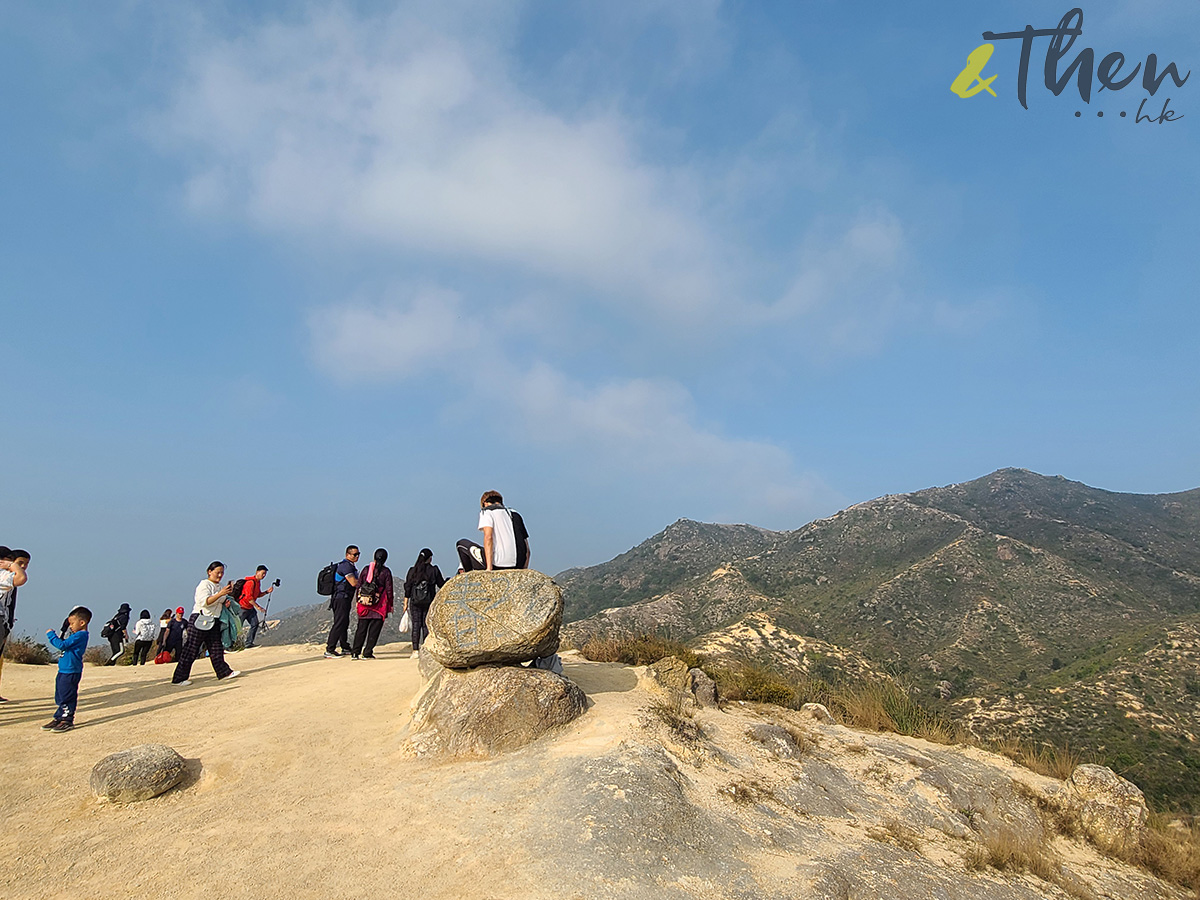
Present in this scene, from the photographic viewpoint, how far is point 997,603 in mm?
45125

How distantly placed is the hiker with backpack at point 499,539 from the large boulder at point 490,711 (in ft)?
5.05

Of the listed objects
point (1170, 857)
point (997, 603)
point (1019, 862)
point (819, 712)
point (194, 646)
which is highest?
point (194, 646)

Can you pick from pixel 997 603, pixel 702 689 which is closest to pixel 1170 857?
pixel 702 689

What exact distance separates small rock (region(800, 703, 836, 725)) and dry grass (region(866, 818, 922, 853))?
11.1 ft

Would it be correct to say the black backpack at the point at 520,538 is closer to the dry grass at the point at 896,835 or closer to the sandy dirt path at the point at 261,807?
the sandy dirt path at the point at 261,807

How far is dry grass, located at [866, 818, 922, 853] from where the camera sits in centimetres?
641

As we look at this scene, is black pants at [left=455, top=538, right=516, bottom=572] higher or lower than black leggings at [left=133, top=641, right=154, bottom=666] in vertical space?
higher

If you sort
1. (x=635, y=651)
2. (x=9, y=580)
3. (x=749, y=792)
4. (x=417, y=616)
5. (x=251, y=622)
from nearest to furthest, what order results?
(x=749, y=792)
(x=9, y=580)
(x=635, y=651)
(x=417, y=616)
(x=251, y=622)

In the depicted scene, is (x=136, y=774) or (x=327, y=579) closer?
(x=136, y=774)

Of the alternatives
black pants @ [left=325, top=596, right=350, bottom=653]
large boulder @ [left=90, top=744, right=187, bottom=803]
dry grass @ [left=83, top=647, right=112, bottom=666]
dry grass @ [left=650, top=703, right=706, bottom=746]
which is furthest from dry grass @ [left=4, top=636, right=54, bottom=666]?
dry grass @ [left=650, top=703, right=706, bottom=746]

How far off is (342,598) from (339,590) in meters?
0.25

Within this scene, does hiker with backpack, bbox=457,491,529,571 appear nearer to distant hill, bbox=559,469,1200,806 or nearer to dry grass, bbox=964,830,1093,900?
dry grass, bbox=964,830,1093,900

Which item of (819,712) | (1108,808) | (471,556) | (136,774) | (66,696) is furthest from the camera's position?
(819,712)

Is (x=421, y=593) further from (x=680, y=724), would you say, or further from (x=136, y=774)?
(x=680, y=724)
